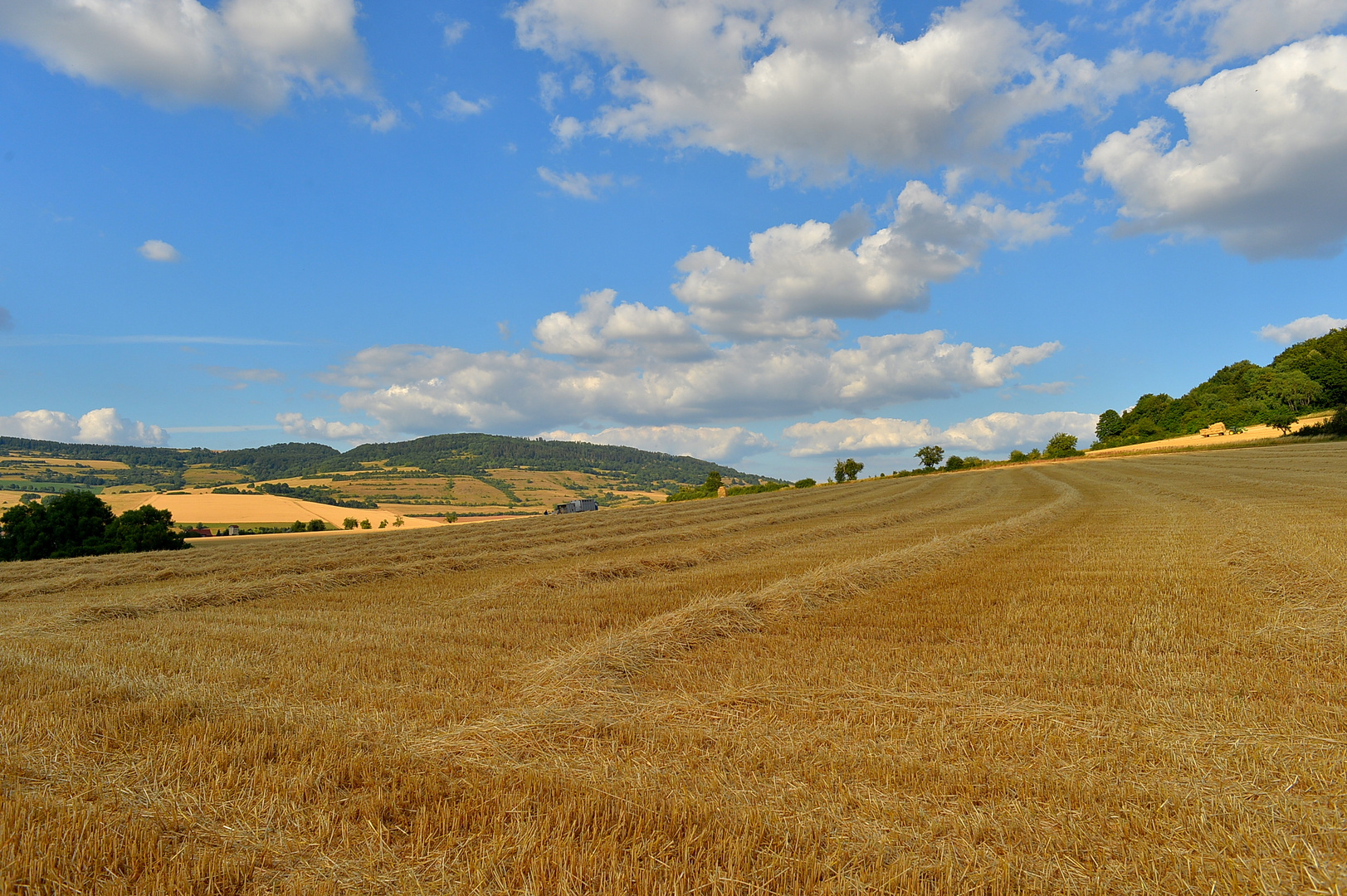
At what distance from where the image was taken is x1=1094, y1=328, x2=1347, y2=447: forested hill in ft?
303

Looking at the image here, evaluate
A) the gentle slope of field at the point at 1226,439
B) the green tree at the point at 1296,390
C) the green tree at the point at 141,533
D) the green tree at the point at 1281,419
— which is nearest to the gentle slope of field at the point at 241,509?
the green tree at the point at 141,533

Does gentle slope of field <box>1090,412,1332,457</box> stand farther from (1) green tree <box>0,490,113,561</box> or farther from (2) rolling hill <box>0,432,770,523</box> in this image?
(1) green tree <box>0,490,113,561</box>

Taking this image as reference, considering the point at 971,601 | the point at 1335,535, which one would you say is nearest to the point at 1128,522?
the point at 1335,535

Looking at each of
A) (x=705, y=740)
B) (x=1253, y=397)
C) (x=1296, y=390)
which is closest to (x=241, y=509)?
(x=705, y=740)

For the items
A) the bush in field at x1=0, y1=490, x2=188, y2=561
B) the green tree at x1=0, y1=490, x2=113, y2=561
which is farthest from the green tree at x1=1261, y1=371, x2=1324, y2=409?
the green tree at x1=0, y1=490, x2=113, y2=561

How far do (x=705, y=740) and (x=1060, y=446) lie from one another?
12174cm

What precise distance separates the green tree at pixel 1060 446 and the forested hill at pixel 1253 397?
6423 millimetres

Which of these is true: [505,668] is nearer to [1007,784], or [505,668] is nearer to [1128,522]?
[1007,784]

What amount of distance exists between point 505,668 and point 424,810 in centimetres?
352

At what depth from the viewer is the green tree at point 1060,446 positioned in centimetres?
10562

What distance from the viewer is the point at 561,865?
3.46m

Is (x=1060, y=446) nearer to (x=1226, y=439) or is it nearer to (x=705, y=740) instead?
(x=1226, y=439)

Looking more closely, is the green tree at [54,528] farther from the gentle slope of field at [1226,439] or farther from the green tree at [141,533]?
the gentle slope of field at [1226,439]

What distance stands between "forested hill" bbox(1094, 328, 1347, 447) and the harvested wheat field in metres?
99.5
